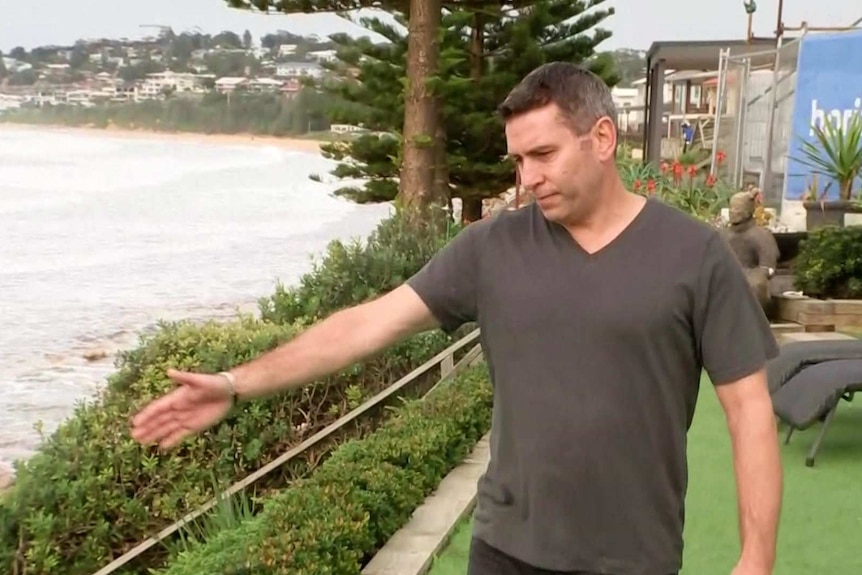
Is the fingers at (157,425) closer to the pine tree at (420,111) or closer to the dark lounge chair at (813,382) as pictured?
the dark lounge chair at (813,382)

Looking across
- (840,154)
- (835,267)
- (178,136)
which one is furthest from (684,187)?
(178,136)

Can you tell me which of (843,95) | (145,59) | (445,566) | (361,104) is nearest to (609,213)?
(445,566)

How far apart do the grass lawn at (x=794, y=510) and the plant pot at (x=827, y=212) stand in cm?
376

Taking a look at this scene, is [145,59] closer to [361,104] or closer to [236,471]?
[361,104]

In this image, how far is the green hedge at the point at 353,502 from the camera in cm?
295

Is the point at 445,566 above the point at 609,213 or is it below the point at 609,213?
below

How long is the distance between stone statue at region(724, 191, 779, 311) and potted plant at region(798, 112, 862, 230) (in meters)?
2.01

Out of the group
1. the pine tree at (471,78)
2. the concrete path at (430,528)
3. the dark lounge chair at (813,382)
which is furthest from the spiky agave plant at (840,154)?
the concrete path at (430,528)

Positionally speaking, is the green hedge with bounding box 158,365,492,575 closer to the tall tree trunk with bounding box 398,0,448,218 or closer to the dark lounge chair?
the dark lounge chair

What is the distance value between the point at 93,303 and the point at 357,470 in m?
14.3

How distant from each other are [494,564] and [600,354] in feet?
1.15

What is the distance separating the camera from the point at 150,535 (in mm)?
4793

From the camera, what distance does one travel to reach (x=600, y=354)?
155cm

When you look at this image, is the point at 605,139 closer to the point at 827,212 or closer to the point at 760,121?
the point at 827,212
